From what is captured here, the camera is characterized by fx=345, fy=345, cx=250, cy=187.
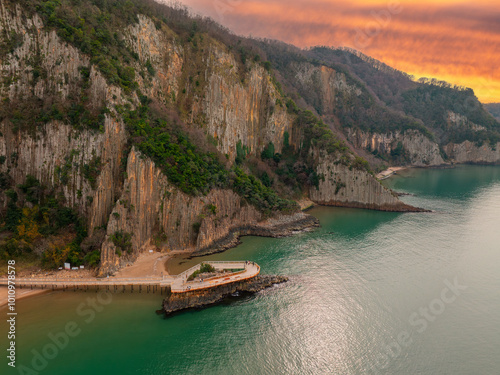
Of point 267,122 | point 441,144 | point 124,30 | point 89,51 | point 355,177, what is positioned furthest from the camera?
point 441,144

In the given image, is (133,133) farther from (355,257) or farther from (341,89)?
(341,89)

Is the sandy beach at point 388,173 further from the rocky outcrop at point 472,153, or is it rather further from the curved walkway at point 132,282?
the curved walkway at point 132,282

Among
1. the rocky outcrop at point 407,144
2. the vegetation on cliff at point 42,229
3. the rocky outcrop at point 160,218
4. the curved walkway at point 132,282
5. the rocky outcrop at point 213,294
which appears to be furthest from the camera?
the rocky outcrop at point 407,144

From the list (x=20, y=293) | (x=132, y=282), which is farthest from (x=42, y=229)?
(x=132, y=282)

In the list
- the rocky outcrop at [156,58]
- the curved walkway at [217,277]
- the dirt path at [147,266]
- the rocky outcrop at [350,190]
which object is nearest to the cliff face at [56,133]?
the dirt path at [147,266]

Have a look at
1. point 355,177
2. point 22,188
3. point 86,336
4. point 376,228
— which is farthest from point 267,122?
point 86,336

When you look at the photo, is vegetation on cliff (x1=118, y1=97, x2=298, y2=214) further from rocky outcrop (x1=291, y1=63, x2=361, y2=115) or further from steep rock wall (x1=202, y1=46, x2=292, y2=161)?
rocky outcrop (x1=291, y1=63, x2=361, y2=115)
